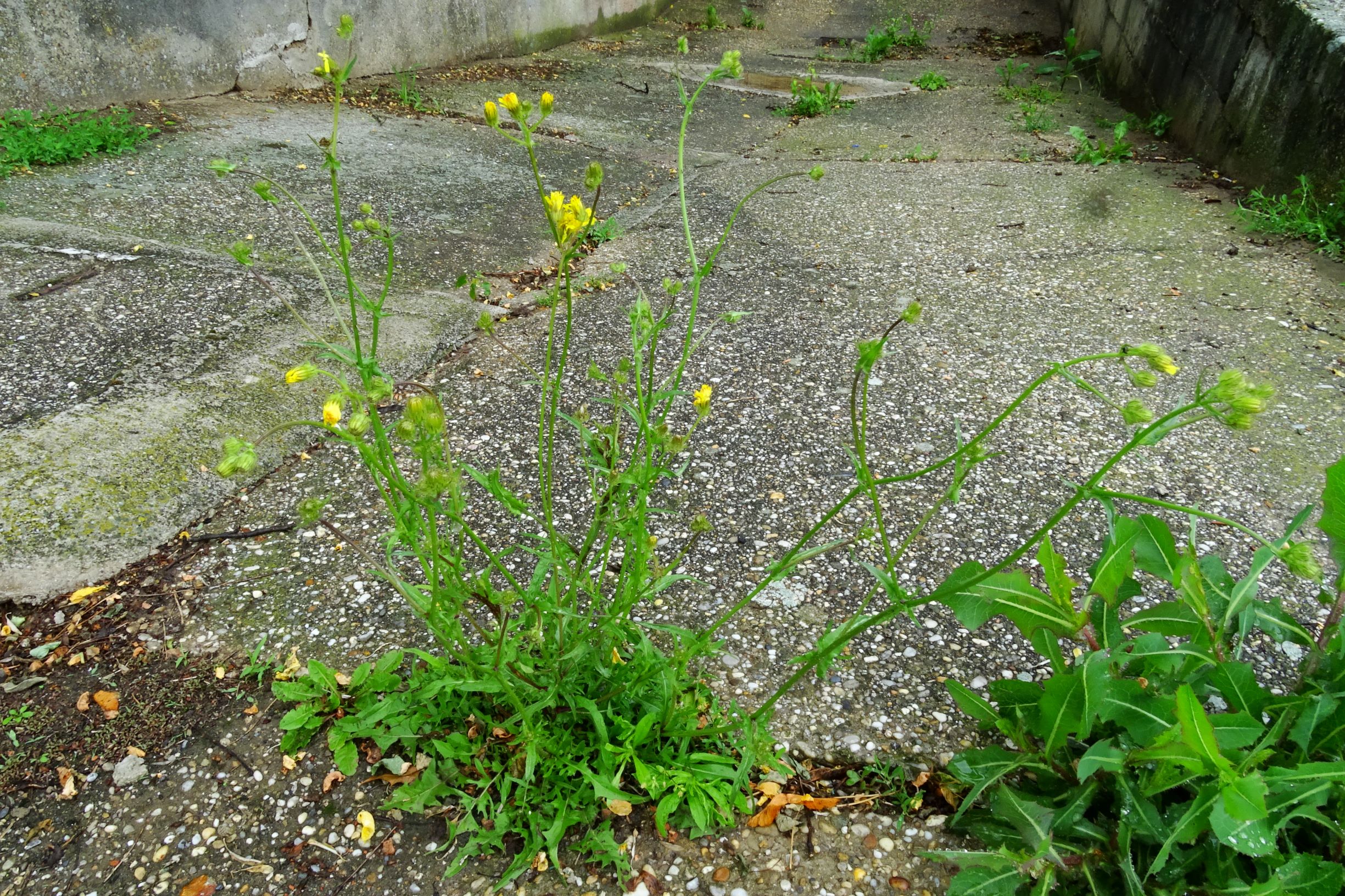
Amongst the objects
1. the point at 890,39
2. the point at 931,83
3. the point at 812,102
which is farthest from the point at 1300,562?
the point at 890,39

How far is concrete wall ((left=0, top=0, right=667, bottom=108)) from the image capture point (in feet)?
12.1

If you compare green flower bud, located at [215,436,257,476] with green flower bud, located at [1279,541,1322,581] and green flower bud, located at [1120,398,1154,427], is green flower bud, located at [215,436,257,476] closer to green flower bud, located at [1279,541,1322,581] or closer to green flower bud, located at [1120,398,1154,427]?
green flower bud, located at [1120,398,1154,427]

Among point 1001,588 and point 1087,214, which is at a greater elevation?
point 1087,214

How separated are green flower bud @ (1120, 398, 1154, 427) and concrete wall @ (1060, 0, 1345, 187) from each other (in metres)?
3.02

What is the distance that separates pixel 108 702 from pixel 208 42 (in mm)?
4089

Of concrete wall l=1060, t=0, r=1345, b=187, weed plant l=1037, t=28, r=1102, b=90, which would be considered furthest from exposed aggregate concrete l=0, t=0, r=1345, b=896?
weed plant l=1037, t=28, r=1102, b=90

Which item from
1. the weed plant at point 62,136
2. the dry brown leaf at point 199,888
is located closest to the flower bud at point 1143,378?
the dry brown leaf at point 199,888

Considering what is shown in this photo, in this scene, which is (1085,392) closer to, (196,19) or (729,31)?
(196,19)

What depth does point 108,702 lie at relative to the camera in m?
1.51

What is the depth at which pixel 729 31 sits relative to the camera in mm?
7977

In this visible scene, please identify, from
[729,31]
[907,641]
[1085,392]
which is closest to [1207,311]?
[1085,392]

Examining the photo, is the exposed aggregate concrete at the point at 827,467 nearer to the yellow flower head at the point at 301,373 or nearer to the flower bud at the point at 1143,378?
the flower bud at the point at 1143,378

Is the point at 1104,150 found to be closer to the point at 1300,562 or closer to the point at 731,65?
the point at 731,65

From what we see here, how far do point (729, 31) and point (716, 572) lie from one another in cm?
750
